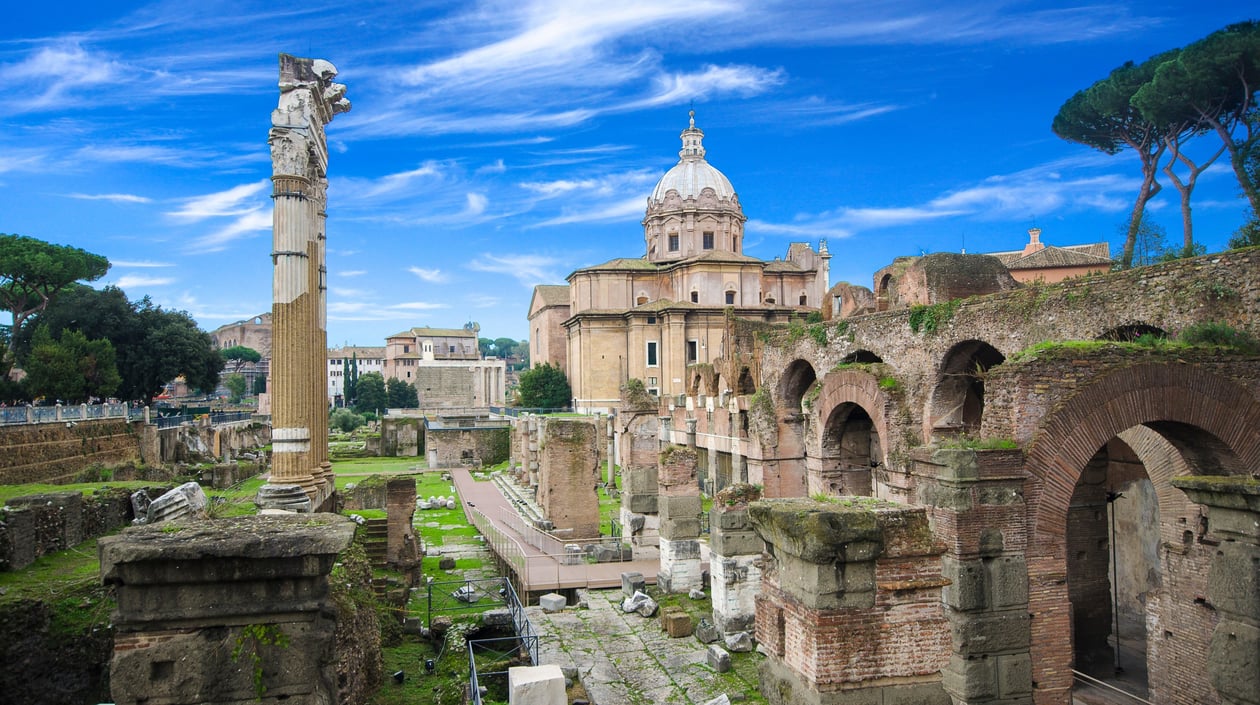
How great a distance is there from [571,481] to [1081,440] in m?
10.6

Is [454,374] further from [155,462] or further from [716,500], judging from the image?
[716,500]

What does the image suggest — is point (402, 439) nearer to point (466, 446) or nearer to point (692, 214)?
point (466, 446)

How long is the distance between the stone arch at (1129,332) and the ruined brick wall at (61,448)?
20804 mm

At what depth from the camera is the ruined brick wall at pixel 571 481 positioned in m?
16.2

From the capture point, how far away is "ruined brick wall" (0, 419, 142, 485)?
18484mm

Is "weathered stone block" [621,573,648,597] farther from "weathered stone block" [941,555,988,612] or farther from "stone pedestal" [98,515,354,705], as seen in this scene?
"stone pedestal" [98,515,354,705]

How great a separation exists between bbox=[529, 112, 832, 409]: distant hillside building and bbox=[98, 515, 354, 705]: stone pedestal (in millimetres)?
39235

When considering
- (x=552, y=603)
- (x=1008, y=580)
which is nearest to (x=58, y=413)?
(x=552, y=603)

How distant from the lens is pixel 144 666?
99.7 inches

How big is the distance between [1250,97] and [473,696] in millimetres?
29405

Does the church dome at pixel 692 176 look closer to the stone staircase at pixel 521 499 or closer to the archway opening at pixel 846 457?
the stone staircase at pixel 521 499

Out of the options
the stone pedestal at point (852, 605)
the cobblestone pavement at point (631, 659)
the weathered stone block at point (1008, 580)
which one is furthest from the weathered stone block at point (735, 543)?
the stone pedestal at point (852, 605)

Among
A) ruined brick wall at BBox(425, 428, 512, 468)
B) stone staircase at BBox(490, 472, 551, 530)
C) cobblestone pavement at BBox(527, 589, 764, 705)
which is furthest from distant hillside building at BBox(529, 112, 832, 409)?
cobblestone pavement at BBox(527, 589, 764, 705)

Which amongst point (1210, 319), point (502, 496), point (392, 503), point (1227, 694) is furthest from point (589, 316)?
point (1227, 694)
